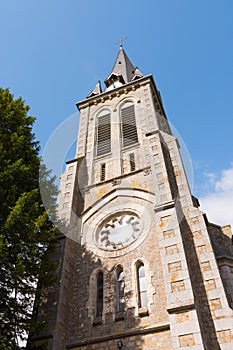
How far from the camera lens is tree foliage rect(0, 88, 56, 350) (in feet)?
24.2

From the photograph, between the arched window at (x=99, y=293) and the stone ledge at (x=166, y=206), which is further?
the stone ledge at (x=166, y=206)

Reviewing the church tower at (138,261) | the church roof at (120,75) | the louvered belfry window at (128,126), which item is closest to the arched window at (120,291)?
the church tower at (138,261)

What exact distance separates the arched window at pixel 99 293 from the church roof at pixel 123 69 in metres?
19.8

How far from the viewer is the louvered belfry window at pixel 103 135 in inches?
691

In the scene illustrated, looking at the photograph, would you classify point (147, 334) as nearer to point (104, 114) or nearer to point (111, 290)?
point (111, 290)

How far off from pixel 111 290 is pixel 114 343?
174cm

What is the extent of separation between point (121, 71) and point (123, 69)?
0.51 meters

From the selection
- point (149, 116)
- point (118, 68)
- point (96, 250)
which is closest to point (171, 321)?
point (96, 250)

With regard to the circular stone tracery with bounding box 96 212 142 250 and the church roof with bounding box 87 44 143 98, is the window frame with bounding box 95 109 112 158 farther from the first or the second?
the circular stone tracery with bounding box 96 212 142 250

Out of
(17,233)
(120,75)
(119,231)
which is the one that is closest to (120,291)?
(119,231)

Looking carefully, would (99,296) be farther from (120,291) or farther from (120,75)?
(120,75)

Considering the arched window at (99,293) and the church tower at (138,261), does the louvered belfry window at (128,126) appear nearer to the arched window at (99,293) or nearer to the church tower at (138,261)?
the church tower at (138,261)

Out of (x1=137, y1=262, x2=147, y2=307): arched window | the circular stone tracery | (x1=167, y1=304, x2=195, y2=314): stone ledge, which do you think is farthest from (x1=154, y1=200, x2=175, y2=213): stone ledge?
(x1=167, y1=304, x2=195, y2=314): stone ledge

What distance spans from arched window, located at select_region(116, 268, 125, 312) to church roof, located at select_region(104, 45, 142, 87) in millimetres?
19859
